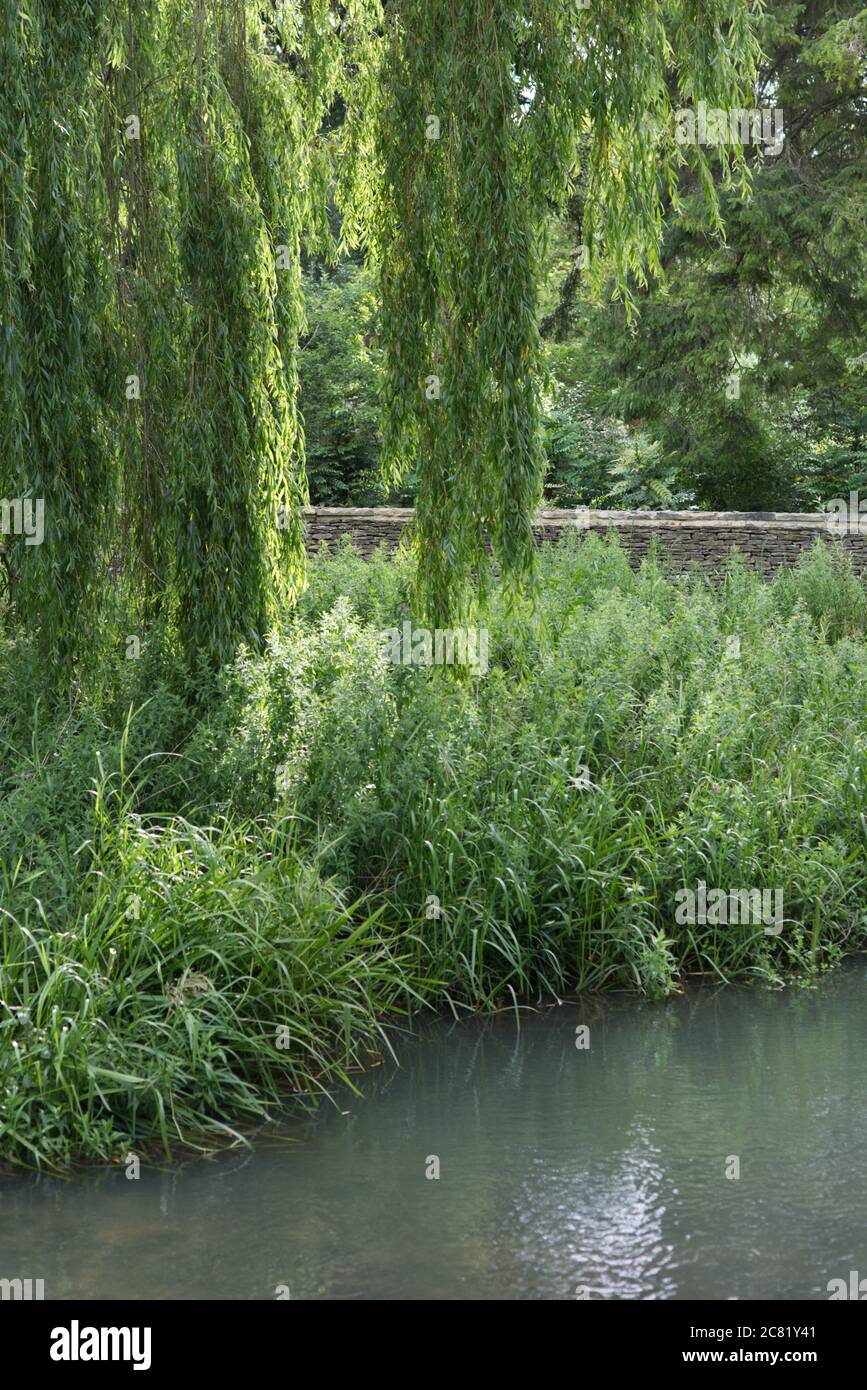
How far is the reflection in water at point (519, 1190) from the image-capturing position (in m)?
4.49

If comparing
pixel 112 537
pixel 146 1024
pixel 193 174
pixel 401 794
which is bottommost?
pixel 146 1024

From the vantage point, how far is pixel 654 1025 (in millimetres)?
6770

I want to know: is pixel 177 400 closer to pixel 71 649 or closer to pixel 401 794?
pixel 71 649

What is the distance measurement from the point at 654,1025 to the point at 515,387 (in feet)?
10.5
